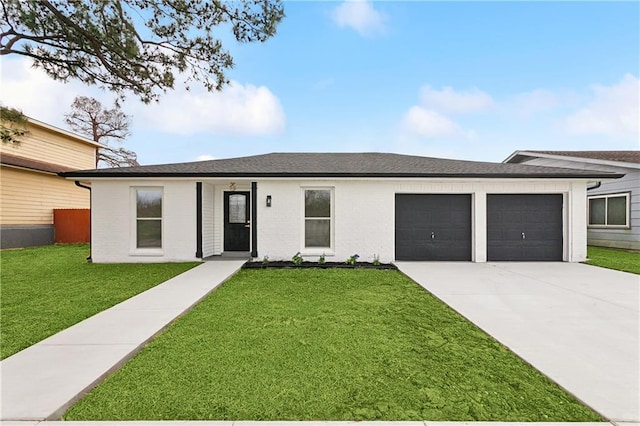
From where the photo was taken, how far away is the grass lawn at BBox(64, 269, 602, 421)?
7.53 feet

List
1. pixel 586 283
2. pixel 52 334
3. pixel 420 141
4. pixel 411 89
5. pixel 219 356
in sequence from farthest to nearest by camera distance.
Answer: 1. pixel 420 141
2. pixel 411 89
3. pixel 586 283
4. pixel 52 334
5. pixel 219 356

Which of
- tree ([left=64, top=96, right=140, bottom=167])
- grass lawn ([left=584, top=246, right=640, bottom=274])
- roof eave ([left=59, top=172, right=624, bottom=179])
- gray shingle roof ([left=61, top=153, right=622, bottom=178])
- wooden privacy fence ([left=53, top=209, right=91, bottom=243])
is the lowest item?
grass lawn ([left=584, top=246, right=640, bottom=274])

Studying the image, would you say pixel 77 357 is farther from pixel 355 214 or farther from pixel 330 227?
pixel 355 214

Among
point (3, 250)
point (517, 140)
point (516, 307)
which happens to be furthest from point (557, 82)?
point (3, 250)

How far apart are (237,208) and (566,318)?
29.4 feet

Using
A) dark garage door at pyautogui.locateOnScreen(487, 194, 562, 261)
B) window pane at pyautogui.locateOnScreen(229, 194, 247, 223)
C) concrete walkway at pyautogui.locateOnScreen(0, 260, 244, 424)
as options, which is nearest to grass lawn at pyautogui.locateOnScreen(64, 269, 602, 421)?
concrete walkway at pyautogui.locateOnScreen(0, 260, 244, 424)

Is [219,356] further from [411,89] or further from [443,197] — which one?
[411,89]

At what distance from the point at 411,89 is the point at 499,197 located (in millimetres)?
9024

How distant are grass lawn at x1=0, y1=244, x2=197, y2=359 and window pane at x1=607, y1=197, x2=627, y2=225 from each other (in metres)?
15.6

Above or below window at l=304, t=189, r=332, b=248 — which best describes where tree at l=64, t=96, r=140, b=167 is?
above

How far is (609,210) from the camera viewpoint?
495 inches

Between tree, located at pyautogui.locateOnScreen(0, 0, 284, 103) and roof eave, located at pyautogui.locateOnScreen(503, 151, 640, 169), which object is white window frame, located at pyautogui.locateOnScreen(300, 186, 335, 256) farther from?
roof eave, located at pyautogui.locateOnScreen(503, 151, 640, 169)

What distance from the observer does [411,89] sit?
16.2 meters

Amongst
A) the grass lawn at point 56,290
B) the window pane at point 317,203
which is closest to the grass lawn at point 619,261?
the window pane at point 317,203
